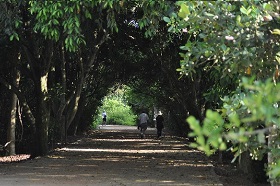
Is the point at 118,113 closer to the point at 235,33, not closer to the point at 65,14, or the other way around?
the point at 65,14

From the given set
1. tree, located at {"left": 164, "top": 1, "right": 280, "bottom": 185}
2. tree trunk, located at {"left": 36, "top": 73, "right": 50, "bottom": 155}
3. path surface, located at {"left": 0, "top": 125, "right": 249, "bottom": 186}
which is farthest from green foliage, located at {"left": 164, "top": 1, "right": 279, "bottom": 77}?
tree trunk, located at {"left": 36, "top": 73, "right": 50, "bottom": 155}

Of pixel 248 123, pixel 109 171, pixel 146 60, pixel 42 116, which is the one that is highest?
pixel 146 60

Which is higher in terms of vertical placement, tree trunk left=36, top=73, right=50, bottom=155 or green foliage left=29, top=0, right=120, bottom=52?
green foliage left=29, top=0, right=120, bottom=52

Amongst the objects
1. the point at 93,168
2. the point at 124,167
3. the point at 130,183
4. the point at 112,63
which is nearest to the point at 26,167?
the point at 93,168

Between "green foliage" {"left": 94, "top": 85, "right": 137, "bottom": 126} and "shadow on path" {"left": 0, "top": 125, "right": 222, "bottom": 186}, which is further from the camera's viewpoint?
"green foliage" {"left": 94, "top": 85, "right": 137, "bottom": 126}

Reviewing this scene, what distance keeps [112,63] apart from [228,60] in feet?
70.4

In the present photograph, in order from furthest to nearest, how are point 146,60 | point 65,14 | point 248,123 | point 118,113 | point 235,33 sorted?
point 118,113, point 146,60, point 65,14, point 235,33, point 248,123

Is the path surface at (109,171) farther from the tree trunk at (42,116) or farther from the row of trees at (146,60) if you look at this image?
the row of trees at (146,60)

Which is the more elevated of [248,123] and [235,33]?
[235,33]

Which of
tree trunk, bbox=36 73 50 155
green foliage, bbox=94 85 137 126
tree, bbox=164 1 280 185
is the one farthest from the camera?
green foliage, bbox=94 85 137 126

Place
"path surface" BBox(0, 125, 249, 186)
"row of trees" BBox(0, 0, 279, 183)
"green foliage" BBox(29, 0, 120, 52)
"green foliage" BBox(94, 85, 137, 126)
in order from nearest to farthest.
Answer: "row of trees" BBox(0, 0, 279, 183) < "green foliage" BBox(29, 0, 120, 52) < "path surface" BBox(0, 125, 249, 186) < "green foliage" BBox(94, 85, 137, 126)

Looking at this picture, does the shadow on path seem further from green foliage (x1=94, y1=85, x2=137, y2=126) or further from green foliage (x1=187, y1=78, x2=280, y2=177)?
green foliage (x1=94, y1=85, x2=137, y2=126)

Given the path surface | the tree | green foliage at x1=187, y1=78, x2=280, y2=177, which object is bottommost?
the path surface

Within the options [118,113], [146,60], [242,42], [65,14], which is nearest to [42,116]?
[65,14]
